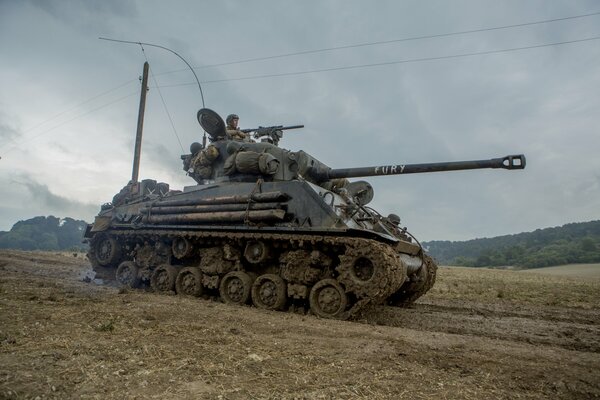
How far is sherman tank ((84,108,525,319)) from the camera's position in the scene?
327 inches

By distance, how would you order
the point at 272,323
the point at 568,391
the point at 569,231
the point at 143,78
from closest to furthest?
the point at 568,391
the point at 272,323
the point at 143,78
the point at 569,231

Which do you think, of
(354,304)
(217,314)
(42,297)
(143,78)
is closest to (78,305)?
(42,297)

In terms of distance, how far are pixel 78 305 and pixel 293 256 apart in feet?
13.9

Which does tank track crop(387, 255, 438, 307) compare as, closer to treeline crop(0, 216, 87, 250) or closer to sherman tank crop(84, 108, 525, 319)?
sherman tank crop(84, 108, 525, 319)

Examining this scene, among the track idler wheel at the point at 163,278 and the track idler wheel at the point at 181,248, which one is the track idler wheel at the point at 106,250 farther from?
the track idler wheel at the point at 181,248

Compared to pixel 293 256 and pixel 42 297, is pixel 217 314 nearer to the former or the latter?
pixel 293 256

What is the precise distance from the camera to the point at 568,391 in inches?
145

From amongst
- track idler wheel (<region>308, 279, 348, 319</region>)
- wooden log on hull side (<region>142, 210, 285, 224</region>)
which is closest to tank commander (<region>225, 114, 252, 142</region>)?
wooden log on hull side (<region>142, 210, 285, 224</region>)

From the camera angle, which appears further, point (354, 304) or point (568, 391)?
point (354, 304)

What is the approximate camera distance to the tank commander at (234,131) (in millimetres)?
12742

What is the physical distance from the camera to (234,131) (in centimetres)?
1297

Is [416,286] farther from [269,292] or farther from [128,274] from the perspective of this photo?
[128,274]

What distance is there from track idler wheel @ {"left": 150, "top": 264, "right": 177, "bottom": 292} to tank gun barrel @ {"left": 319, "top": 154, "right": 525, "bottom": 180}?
16.4ft

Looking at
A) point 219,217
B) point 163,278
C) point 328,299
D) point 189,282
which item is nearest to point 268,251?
point 219,217
